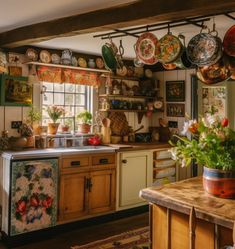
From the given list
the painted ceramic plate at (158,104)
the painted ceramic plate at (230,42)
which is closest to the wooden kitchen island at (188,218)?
the painted ceramic plate at (230,42)

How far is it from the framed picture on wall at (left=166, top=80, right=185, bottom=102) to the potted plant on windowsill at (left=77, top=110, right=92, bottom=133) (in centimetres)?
140

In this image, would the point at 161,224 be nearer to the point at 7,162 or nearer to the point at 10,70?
the point at 7,162

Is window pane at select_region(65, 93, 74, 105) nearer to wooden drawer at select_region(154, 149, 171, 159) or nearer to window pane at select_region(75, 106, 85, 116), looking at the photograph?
window pane at select_region(75, 106, 85, 116)

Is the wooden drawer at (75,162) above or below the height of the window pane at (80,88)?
below

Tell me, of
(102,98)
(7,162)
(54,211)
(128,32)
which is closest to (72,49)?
(102,98)

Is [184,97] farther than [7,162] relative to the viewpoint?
Yes

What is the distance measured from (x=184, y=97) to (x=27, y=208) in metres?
2.82

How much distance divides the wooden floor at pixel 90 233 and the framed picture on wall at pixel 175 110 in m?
1.67

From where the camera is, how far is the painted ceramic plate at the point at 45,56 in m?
4.08

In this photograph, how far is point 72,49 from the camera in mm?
4320

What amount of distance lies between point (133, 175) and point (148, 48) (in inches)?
81.4

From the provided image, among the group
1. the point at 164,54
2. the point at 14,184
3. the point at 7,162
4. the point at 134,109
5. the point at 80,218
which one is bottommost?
the point at 80,218

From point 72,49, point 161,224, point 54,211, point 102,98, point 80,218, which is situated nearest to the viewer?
point 161,224

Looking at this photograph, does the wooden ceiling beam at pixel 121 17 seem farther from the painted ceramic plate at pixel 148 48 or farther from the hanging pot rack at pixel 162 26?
the hanging pot rack at pixel 162 26
